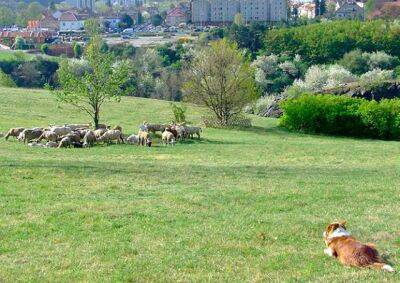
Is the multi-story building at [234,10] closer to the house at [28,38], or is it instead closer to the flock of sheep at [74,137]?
the house at [28,38]

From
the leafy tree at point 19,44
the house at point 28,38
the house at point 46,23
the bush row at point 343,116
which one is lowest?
the bush row at point 343,116

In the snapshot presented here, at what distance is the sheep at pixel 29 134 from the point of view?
29859 mm

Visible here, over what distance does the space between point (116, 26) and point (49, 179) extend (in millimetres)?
165820

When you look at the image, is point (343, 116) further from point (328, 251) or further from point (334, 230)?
point (328, 251)

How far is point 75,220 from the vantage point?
12.8 metres

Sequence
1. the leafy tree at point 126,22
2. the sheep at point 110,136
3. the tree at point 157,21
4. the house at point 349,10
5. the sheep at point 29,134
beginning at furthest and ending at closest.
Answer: the tree at point 157,21 → the leafy tree at point 126,22 → the house at point 349,10 → the sheep at point 110,136 → the sheep at point 29,134

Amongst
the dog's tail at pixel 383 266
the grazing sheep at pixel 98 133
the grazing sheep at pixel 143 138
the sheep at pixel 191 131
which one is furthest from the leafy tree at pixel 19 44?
the dog's tail at pixel 383 266

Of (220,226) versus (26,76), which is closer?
(220,226)

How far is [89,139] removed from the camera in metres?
29.5

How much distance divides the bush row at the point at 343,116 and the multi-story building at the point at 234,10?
127 m

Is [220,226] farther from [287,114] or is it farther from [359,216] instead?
[287,114]

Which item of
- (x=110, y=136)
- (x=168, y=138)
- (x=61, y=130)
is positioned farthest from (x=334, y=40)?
(x=61, y=130)

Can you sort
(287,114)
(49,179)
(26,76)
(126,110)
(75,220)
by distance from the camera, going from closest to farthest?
(75,220), (49,179), (287,114), (126,110), (26,76)

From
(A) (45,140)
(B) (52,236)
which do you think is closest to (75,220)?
(B) (52,236)
